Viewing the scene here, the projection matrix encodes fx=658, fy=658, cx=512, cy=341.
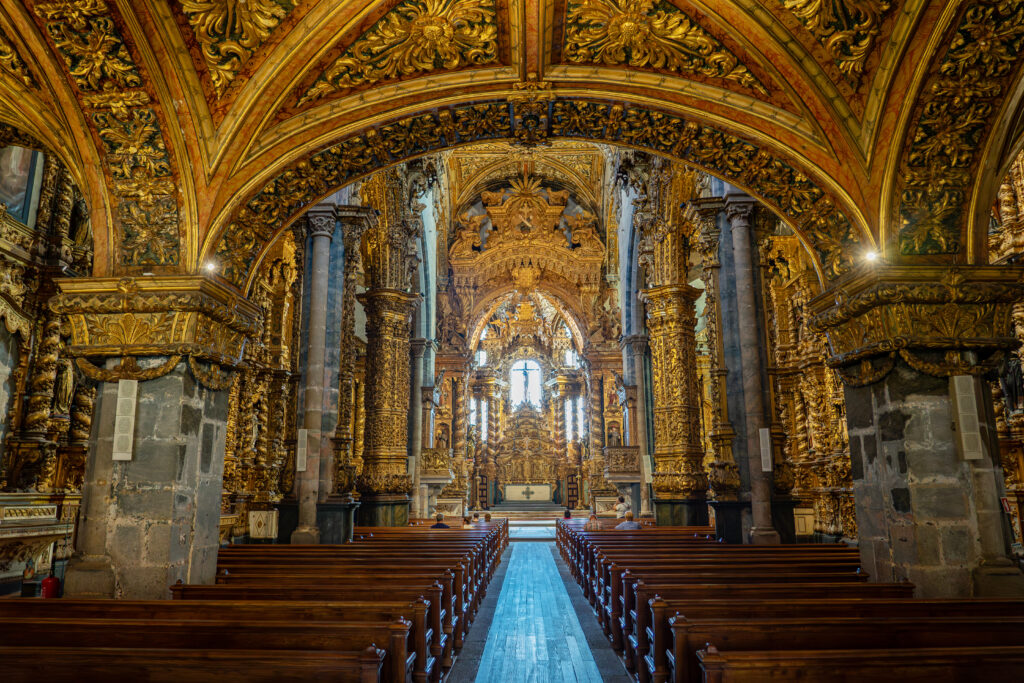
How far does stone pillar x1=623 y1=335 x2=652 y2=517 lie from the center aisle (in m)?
6.65

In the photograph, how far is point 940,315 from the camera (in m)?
5.31

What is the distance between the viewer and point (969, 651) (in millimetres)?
2693

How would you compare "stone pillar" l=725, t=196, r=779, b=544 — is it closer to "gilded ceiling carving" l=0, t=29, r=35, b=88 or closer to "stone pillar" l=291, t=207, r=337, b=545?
"stone pillar" l=291, t=207, r=337, b=545

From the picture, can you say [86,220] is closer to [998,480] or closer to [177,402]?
[177,402]

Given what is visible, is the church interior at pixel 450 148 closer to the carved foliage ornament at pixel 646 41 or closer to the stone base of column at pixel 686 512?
the carved foliage ornament at pixel 646 41

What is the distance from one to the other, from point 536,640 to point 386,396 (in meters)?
8.28

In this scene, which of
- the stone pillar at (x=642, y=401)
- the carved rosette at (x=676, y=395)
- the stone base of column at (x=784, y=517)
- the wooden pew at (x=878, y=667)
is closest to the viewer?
the wooden pew at (x=878, y=667)

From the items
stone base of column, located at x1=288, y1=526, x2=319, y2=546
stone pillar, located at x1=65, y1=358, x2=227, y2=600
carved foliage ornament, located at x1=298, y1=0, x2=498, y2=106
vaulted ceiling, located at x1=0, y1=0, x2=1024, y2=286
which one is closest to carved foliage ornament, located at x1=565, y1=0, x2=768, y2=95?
vaulted ceiling, located at x1=0, y1=0, x2=1024, y2=286

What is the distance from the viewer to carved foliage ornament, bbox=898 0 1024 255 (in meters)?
4.88

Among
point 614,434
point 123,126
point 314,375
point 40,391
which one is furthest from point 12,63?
point 614,434

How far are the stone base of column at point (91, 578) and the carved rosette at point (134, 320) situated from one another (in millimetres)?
1456

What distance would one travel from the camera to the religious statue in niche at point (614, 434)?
2573 centimetres

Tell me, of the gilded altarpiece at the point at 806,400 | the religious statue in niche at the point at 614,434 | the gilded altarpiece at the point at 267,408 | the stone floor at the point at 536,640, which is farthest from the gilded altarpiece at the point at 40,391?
the religious statue in niche at the point at 614,434

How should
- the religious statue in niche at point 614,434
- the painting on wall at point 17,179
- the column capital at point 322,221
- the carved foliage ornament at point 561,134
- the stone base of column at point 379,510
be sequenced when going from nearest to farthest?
1. the carved foliage ornament at point 561,134
2. the painting on wall at point 17,179
3. the column capital at point 322,221
4. the stone base of column at point 379,510
5. the religious statue in niche at point 614,434
